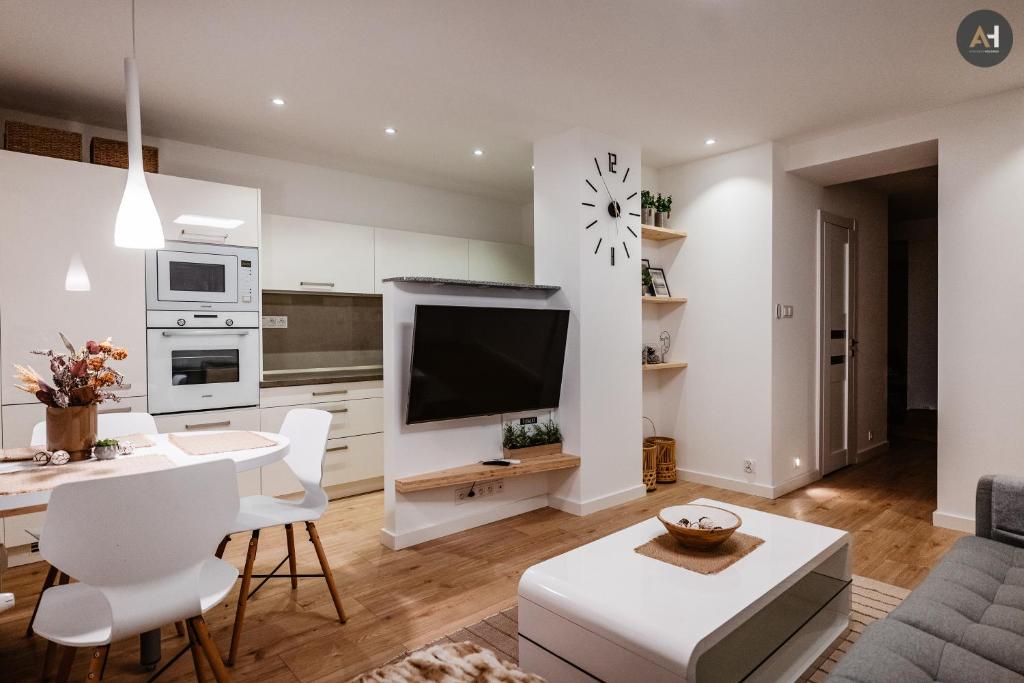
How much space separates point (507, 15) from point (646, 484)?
11.0 feet

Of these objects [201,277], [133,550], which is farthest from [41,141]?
[133,550]

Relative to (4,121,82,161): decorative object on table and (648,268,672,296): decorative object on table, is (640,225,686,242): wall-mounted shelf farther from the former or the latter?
(4,121,82,161): decorative object on table

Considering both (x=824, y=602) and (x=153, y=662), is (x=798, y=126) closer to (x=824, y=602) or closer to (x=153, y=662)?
(x=824, y=602)

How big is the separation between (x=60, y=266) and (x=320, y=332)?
1917 mm

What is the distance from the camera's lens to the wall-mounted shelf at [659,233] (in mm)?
4371

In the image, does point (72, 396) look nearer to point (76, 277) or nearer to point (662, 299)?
point (76, 277)

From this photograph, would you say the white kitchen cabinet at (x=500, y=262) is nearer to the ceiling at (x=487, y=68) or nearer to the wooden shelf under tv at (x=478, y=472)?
the ceiling at (x=487, y=68)

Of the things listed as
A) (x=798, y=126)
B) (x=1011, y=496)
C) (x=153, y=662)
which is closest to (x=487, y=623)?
(x=153, y=662)

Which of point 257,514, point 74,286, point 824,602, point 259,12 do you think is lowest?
point 824,602

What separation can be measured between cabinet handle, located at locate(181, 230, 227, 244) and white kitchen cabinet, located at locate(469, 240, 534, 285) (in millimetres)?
2140

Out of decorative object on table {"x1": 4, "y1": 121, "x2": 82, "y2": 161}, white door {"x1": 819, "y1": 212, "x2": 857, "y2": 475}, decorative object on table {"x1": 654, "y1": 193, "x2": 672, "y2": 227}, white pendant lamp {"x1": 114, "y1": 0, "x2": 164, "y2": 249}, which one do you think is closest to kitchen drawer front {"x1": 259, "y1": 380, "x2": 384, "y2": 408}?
decorative object on table {"x1": 4, "y1": 121, "x2": 82, "y2": 161}

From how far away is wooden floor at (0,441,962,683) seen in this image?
2178 mm

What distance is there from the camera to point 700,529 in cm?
200

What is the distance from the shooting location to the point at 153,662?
2.06 metres
